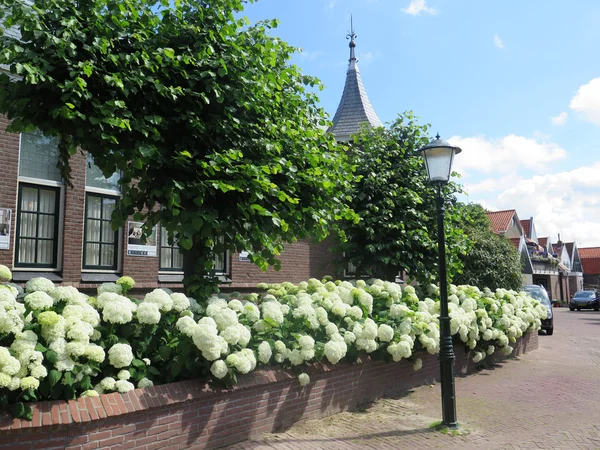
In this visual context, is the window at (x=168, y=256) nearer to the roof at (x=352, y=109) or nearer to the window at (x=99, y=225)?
the window at (x=99, y=225)

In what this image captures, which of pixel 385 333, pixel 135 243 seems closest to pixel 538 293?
pixel 385 333

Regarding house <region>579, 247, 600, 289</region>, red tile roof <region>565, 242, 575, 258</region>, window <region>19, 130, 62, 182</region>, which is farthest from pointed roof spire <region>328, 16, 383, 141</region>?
house <region>579, 247, 600, 289</region>

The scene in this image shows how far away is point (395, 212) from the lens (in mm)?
11797

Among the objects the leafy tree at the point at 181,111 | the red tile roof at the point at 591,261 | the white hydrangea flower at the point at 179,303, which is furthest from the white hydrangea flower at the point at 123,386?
the red tile roof at the point at 591,261

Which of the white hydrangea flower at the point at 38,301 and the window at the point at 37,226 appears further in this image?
the window at the point at 37,226

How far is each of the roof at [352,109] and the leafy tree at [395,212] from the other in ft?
18.4

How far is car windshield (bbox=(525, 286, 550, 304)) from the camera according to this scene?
19.3 m

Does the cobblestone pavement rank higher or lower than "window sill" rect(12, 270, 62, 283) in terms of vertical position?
lower

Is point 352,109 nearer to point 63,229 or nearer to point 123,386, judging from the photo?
point 63,229

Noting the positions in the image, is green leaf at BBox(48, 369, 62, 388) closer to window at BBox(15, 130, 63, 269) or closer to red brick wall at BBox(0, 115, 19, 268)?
red brick wall at BBox(0, 115, 19, 268)

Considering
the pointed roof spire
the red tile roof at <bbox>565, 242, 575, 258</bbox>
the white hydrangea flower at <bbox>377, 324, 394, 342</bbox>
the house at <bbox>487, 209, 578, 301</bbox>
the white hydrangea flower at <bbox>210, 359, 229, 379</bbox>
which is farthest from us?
the red tile roof at <bbox>565, 242, 575, 258</bbox>

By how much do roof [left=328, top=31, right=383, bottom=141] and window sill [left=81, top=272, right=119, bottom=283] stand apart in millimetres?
9800

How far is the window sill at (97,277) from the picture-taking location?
10.1m

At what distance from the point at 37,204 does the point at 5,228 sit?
80 centimetres
